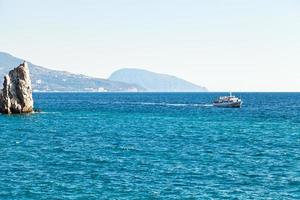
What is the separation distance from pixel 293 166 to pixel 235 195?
16975 mm

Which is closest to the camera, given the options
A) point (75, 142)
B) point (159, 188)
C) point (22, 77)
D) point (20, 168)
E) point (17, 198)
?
point (17, 198)

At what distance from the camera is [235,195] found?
168 ft

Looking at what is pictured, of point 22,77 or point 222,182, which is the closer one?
point 222,182

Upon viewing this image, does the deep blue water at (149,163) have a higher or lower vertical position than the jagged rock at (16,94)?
lower

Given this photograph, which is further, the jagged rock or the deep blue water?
the jagged rock

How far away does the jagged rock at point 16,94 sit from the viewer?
151 metres

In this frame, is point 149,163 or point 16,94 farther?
point 16,94

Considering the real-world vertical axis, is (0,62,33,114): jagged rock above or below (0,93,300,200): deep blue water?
above

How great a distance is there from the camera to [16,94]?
15050 centimetres

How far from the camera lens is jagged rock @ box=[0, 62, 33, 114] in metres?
151

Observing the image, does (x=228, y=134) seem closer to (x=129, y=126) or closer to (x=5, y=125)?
(x=129, y=126)

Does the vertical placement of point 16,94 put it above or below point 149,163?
above

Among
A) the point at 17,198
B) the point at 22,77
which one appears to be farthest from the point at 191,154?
the point at 22,77

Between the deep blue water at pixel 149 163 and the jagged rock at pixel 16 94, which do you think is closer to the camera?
the deep blue water at pixel 149 163
